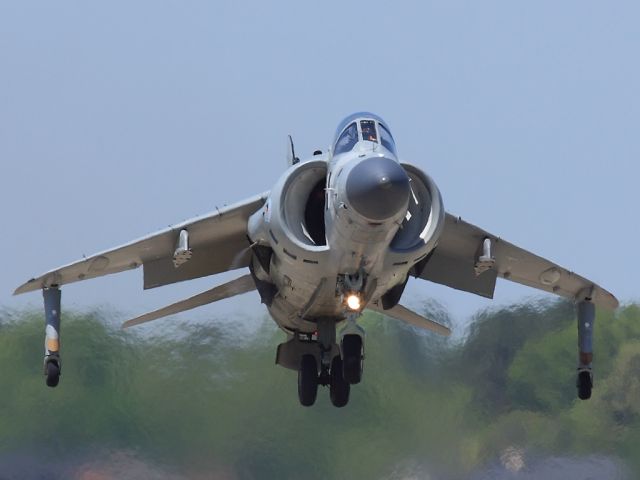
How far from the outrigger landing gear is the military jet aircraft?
0.04ft

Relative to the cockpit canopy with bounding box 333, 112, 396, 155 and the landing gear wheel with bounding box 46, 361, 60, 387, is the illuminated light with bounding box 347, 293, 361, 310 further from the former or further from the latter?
the landing gear wheel with bounding box 46, 361, 60, 387

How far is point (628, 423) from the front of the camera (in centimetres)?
2167

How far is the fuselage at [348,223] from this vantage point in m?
16.1

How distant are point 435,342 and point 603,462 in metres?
2.69

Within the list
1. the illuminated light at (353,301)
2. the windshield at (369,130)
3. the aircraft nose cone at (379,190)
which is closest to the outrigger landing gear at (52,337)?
the illuminated light at (353,301)

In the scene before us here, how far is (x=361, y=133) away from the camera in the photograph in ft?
58.1

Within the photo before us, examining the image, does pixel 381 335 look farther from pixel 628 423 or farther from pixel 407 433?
pixel 628 423

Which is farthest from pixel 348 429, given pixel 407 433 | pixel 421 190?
pixel 421 190

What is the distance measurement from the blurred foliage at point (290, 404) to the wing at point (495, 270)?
5.25ft

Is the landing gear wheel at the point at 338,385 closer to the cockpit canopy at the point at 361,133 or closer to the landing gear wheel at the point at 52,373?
the cockpit canopy at the point at 361,133

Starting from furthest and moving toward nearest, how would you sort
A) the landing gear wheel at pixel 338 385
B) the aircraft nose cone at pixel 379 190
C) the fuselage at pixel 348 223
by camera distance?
the landing gear wheel at pixel 338 385
the fuselage at pixel 348 223
the aircraft nose cone at pixel 379 190

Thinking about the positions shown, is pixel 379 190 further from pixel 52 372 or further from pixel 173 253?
pixel 52 372

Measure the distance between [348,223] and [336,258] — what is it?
645 mm

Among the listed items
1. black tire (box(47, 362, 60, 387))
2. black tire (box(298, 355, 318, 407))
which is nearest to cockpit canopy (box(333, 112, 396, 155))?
black tire (box(298, 355, 318, 407))
